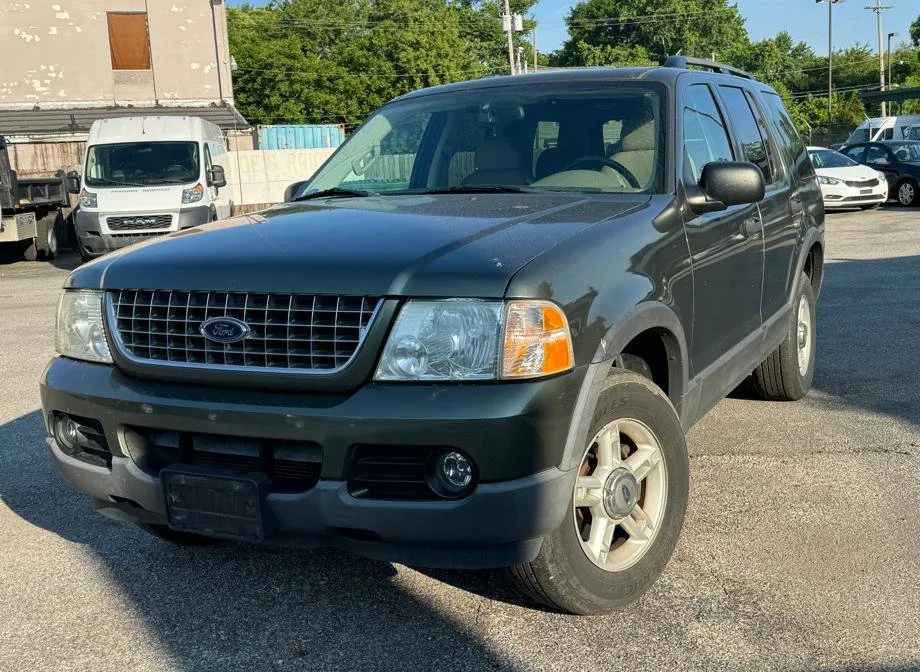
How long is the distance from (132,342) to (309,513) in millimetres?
884

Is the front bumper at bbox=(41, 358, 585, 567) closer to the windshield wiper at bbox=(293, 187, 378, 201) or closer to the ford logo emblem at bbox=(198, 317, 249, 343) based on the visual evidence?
the ford logo emblem at bbox=(198, 317, 249, 343)

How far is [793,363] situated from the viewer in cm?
545

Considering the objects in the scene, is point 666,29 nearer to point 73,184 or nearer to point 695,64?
point 73,184

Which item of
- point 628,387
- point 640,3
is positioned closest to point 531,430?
point 628,387

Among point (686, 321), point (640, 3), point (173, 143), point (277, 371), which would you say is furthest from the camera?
point (640, 3)

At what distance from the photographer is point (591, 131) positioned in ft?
13.3

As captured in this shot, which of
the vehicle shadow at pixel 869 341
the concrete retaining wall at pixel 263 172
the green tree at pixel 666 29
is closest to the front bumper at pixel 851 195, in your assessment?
the vehicle shadow at pixel 869 341

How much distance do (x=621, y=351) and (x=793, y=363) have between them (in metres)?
2.74

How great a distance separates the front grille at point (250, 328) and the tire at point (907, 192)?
20.6 m

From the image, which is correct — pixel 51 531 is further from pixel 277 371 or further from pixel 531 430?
pixel 531 430

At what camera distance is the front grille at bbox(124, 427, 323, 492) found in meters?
2.78

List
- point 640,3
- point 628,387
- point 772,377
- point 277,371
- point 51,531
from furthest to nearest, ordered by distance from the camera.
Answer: point 640,3 → point 772,377 → point 51,531 → point 628,387 → point 277,371

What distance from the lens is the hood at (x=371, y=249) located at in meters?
2.71

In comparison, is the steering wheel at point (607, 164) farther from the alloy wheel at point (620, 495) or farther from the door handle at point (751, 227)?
the alloy wheel at point (620, 495)
